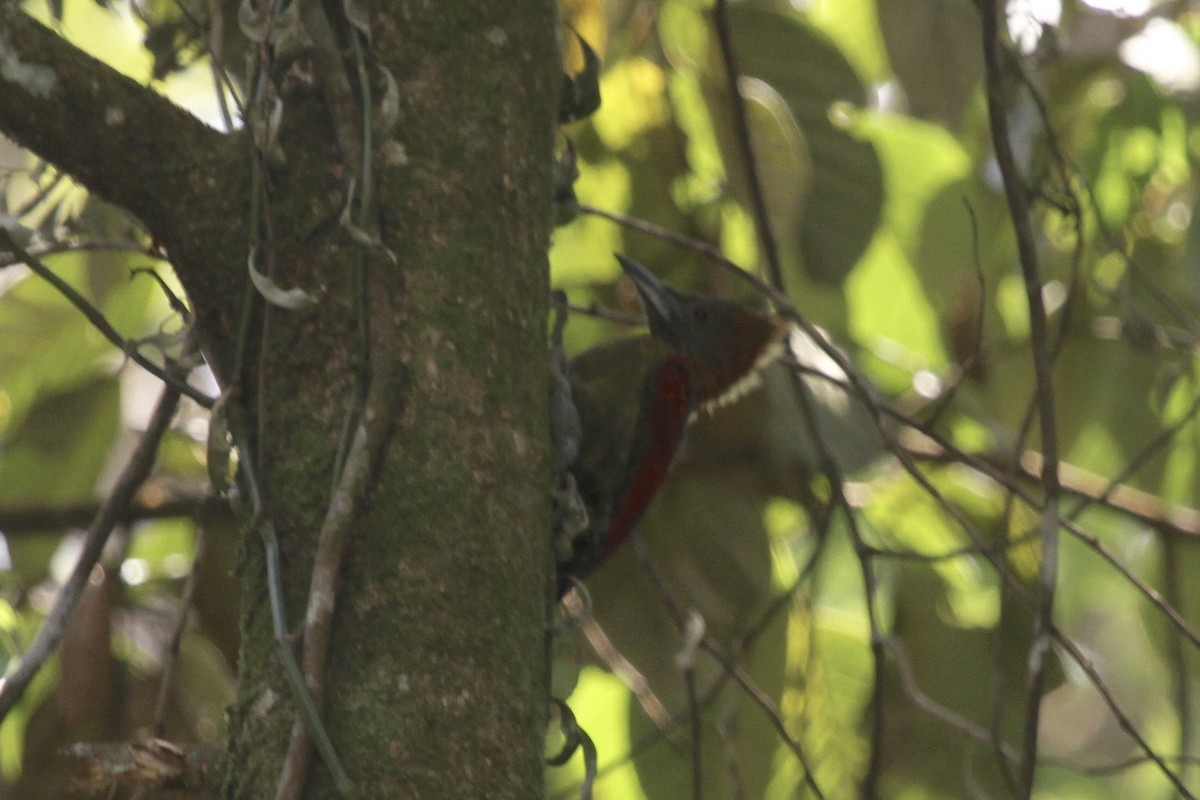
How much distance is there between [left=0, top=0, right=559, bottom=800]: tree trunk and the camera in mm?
1174

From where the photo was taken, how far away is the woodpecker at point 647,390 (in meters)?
2.08

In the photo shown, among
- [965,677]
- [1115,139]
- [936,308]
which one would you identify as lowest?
[965,677]

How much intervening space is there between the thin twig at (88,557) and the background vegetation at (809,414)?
27cm

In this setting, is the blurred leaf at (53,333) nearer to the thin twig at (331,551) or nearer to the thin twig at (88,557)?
the thin twig at (88,557)

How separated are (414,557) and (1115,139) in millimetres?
2213

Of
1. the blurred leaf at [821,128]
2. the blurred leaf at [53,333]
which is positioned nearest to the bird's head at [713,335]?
the blurred leaf at [821,128]

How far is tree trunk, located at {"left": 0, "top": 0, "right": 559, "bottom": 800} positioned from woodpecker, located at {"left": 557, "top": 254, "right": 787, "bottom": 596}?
0.35m

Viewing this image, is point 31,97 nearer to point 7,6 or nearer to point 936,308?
point 7,6

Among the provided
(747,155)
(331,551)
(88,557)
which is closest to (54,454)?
(88,557)

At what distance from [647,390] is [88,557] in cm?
95

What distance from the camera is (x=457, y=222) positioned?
1355mm

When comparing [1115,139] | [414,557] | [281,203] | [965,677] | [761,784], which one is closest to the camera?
[414,557]

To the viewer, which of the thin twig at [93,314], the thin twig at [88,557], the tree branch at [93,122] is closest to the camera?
A: the tree branch at [93,122]

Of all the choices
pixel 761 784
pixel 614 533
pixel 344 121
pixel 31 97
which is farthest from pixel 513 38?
pixel 761 784
